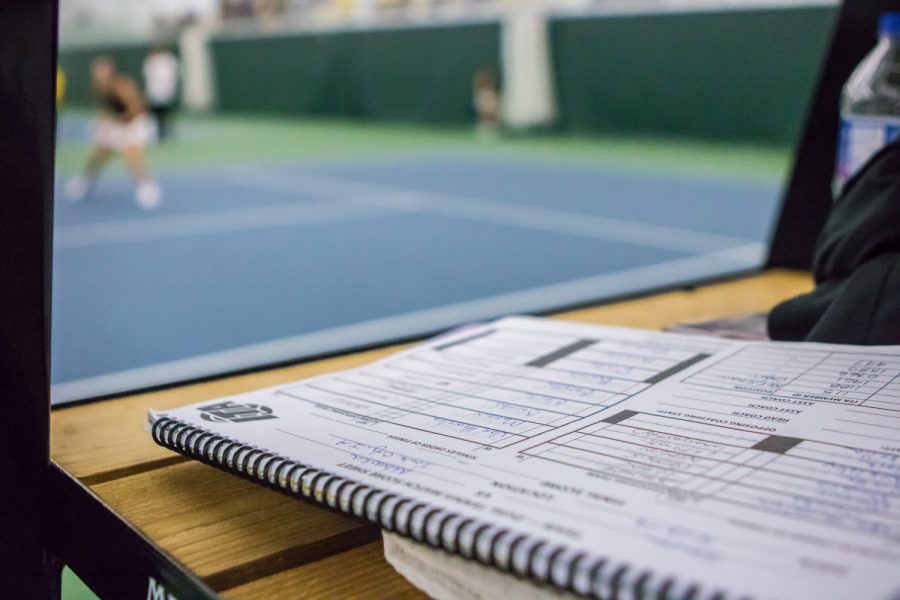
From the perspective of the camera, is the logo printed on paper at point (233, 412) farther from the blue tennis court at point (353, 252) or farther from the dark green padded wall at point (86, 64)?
the dark green padded wall at point (86, 64)

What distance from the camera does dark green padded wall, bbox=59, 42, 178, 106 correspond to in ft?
43.0

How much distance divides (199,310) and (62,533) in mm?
2735

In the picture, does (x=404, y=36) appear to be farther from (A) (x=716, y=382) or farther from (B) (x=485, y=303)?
(A) (x=716, y=382)

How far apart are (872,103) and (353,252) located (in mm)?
3217

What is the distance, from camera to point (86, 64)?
14016mm

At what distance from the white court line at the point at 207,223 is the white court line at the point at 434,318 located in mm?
1768

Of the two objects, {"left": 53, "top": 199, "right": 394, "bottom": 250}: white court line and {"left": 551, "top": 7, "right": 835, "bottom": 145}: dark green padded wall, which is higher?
{"left": 551, "top": 7, "right": 835, "bottom": 145}: dark green padded wall

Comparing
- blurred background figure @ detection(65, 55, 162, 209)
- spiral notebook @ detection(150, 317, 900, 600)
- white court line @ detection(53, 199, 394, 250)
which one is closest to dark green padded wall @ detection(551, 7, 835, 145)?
white court line @ detection(53, 199, 394, 250)

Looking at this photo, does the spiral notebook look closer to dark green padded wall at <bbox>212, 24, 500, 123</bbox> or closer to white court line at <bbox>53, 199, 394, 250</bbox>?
white court line at <bbox>53, 199, 394, 250</bbox>

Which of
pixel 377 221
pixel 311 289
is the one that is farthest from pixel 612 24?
pixel 311 289

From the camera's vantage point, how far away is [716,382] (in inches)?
16.0

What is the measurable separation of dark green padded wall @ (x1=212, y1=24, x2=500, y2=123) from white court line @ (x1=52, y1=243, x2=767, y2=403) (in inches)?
225

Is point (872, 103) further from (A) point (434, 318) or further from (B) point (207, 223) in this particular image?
(B) point (207, 223)

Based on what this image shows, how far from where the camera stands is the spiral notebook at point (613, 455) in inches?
9.8
